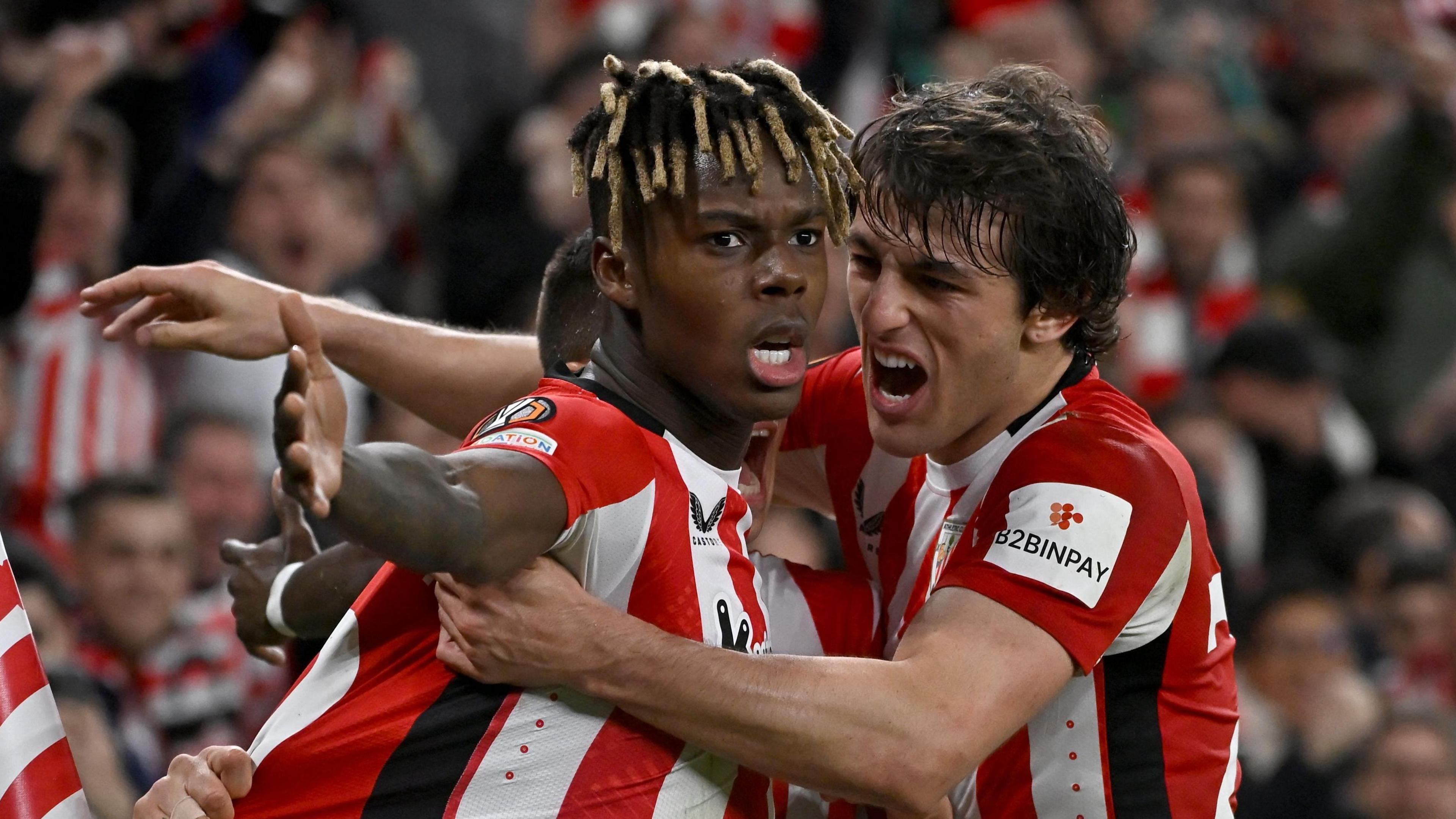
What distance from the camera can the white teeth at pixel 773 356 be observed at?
3.22 m

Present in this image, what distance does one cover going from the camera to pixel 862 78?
33.8 ft

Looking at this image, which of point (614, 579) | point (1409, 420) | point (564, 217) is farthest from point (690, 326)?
point (1409, 420)

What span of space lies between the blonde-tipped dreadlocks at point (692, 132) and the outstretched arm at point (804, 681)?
680 mm

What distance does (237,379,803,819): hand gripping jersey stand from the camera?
3.05m

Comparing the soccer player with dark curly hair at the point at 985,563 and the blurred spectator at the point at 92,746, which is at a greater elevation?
the soccer player with dark curly hair at the point at 985,563

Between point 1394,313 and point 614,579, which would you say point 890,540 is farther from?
point 1394,313

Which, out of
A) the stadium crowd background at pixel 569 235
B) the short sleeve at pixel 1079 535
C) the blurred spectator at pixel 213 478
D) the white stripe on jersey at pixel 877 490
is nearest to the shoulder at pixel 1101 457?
the short sleeve at pixel 1079 535

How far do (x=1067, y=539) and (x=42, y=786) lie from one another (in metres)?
1.90


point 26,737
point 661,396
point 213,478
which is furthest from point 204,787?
point 213,478

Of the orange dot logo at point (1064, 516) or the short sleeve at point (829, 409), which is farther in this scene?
the short sleeve at point (829, 409)

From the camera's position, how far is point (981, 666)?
325 centimetres

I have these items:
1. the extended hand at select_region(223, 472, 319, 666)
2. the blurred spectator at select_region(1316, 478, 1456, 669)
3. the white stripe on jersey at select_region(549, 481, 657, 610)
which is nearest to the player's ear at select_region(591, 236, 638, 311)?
the white stripe on jersey at select_region(549, 481, 657, 610)

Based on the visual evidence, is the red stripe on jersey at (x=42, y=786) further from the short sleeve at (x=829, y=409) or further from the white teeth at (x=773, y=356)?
the short sleeve at (x=829, y=409)

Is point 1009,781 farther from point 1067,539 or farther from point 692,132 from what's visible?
point 692,132
